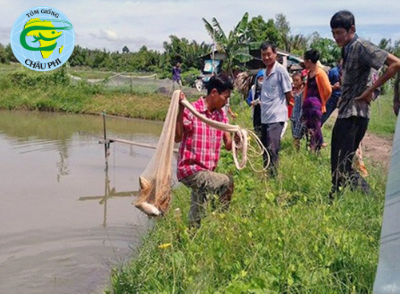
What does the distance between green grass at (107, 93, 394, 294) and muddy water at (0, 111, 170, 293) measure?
105 cm

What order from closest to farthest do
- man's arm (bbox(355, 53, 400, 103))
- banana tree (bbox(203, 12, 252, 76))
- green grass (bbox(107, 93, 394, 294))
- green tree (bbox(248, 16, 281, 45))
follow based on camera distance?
green grass (bbox(107, 93, 394, 294)) < man's arm (bbox(355, 53, 400, 103)) < banana tree (bbox(203, 12, 252, 76)) < green tree (bbox(248, 16, 281, 45))

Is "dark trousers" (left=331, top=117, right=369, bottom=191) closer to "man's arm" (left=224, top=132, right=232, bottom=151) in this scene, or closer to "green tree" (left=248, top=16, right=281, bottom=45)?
"man's arm" (left=224, top=132, right=232, bottom=151)

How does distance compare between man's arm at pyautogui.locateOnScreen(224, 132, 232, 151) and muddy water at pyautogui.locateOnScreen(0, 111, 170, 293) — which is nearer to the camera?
man's arm at pyautogui.locateOnScreen(224, 132, 232, 151)

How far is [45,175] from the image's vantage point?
9.41 m

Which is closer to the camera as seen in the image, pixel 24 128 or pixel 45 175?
pixel 45 175

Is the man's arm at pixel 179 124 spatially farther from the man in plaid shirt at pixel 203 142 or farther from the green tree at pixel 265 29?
the green tree at pixel 265 29

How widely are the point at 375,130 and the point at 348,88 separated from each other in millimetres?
9249

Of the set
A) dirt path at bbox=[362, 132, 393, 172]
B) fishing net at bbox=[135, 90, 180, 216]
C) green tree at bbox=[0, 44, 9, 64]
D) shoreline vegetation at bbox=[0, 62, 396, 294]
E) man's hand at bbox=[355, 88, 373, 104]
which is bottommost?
dirt path at bbox=[362, 132, 393, 172]

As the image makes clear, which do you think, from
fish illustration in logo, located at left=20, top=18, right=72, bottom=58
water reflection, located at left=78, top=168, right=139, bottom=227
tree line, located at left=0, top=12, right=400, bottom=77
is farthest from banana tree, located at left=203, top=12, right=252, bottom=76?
water reflection, located at left=78, top=168, right=139, bottom=227

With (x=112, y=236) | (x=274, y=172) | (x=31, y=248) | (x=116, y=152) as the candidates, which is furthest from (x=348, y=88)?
(x=116, y=152)

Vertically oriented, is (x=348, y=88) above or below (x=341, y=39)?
below

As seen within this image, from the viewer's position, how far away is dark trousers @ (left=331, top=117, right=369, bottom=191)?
4.34 metres

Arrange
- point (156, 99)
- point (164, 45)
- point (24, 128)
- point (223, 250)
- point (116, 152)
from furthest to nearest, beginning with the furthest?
point (164, 45), point (156, 99), point (24, 128), point (116, 152), point (223, 250)

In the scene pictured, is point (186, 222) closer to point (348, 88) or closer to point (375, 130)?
point (348, 88)
